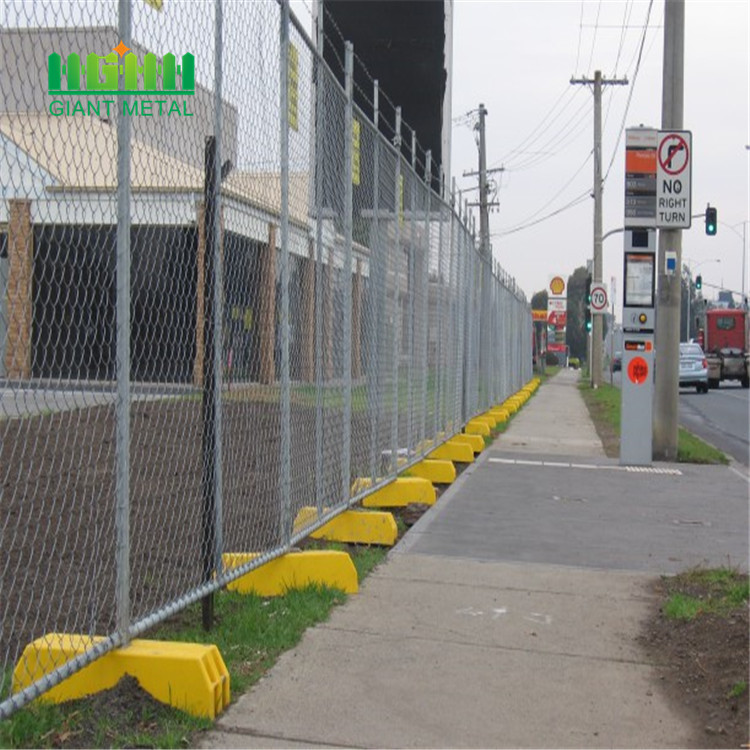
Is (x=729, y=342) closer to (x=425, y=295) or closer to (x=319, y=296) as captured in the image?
(x=425, y=295)

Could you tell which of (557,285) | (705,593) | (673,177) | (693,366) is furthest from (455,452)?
(557,285)

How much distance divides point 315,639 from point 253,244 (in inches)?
73.0

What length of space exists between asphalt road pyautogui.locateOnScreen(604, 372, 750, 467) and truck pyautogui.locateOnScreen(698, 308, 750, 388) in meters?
6.79

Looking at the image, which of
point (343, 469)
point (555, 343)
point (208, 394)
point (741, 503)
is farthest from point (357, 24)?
point (555, 343)

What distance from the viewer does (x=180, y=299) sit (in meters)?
4.49

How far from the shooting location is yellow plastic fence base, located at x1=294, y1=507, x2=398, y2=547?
737 centimetres

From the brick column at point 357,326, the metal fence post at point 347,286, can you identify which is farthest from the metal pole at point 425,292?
the metal fence post at point 347,286

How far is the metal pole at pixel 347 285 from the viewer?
679 centimetres

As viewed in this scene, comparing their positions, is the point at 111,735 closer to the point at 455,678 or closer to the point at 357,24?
the point at 455,678

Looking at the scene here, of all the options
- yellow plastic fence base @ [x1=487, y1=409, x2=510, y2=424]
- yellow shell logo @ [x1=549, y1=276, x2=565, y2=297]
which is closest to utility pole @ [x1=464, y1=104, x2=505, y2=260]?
yellow shell logo @ [x1=549, y1=276, x2=565, y2=297]

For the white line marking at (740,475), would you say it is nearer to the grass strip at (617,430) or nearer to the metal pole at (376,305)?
the grass strip at (617,430)

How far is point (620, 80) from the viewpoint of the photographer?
135 feet

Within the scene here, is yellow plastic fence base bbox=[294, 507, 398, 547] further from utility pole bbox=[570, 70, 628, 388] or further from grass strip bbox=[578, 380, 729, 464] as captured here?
utility pole bbox=[570, 70, 628, 388]

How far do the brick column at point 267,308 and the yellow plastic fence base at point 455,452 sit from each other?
22.6ft
